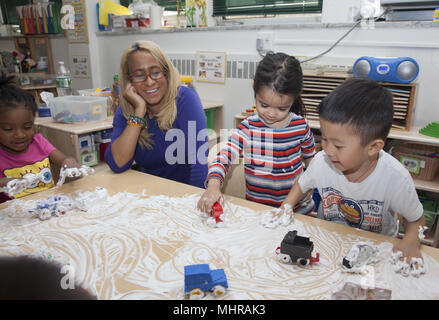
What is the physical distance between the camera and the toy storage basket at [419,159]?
1.87 m

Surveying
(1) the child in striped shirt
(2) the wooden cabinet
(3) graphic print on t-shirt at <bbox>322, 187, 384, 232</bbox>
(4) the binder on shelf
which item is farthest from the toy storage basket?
(2) the wooden cabinet

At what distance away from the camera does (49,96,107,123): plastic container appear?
2178 millimetres

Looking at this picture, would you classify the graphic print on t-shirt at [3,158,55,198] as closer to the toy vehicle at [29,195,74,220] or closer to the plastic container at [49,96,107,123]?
the toy vehicle at [29,195,74,220]

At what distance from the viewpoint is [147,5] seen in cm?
310

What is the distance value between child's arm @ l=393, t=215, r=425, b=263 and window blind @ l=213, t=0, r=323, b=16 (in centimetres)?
216

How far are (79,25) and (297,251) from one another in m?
3.59

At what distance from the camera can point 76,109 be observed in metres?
2.18

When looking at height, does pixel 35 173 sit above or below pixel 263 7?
below

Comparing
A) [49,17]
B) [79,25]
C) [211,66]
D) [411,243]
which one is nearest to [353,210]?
[411,243]

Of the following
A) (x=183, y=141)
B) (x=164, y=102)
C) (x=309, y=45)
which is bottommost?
(x=183, y=141)

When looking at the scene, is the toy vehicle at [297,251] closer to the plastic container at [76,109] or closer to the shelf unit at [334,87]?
the shelf unit at [334,87]

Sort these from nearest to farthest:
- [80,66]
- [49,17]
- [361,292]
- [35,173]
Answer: [361,292], [35,173], [80,66], [49,17]

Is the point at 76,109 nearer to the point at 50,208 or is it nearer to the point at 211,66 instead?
the point at 211,66

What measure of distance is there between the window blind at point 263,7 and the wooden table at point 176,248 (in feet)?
7.00
